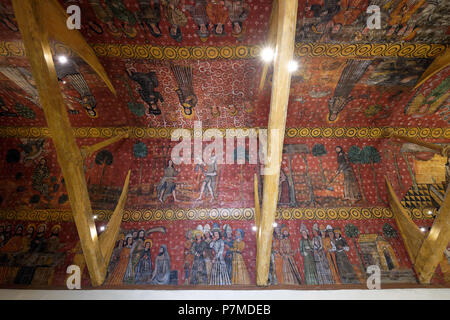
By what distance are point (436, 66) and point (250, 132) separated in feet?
15.3

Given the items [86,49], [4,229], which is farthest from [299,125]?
[4,229]

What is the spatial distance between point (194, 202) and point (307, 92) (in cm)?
430

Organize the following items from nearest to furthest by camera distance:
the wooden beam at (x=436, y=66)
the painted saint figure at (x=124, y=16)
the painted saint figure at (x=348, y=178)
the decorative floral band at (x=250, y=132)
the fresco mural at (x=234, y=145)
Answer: the painted saint figure at (x=124, y=16) < the fresco mural at (x=234, y=145) < the wooden beam at (x=436, y=66) < the painted saint figure at (x=348, y=178) < the decorative floral band at (x=250, y=132)

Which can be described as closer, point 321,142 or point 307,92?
point 307,92

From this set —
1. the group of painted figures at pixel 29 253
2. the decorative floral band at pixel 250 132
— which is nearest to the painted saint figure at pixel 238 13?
the decorative floral band at pixel 250 132

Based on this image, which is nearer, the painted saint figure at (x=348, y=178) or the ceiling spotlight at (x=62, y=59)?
the ceiling spotlight at (x=62, y=59)

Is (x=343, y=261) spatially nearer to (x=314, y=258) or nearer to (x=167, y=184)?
(x=314, y=258)

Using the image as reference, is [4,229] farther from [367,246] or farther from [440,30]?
[440,30]

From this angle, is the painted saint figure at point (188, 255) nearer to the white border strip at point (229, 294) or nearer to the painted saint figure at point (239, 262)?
the white border strip at point (229, 294)

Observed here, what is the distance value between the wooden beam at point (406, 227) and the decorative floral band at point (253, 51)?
336 centimetres

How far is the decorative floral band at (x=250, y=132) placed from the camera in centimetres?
652

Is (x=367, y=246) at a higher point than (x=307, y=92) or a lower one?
lower

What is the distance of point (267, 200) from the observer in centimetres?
412

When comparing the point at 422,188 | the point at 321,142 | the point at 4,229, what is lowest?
the point at 4,229
